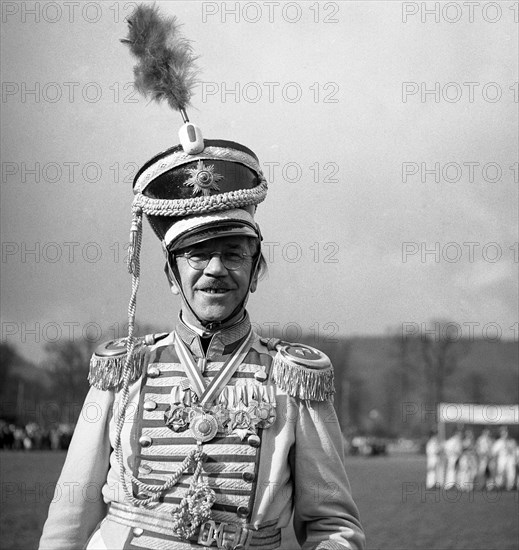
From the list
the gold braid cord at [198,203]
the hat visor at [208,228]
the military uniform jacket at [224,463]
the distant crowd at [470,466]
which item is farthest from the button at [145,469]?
the distant crowd at [470,466]

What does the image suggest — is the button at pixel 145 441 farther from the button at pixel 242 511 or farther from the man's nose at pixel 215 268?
the man's nose at pixel 215 268

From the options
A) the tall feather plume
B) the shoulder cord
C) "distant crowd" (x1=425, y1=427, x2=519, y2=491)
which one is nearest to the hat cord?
the shoulder cord

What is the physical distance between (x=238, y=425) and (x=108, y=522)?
1.87 ft

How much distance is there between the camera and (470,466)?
23.6 meters

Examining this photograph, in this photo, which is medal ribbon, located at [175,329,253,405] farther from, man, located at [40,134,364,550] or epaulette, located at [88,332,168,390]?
epaulette, located at [88,332,168,390]

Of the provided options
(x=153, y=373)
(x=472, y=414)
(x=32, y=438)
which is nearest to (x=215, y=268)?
(x=153, y=373)

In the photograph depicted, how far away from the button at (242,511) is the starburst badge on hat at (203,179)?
107cm

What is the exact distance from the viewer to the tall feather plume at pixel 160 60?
12.6 ft

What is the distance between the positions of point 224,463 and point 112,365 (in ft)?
1.81

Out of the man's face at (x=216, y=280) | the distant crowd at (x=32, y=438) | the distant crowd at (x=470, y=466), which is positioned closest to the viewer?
the man's face at (x=216, y=280)

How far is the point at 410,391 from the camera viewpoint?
66500 mm

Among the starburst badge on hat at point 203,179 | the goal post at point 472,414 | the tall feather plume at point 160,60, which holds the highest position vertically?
the tall feather plume at point 160,60

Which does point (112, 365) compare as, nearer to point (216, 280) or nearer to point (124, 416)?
point (124, 416)

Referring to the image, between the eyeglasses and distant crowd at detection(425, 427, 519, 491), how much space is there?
19.8 m
